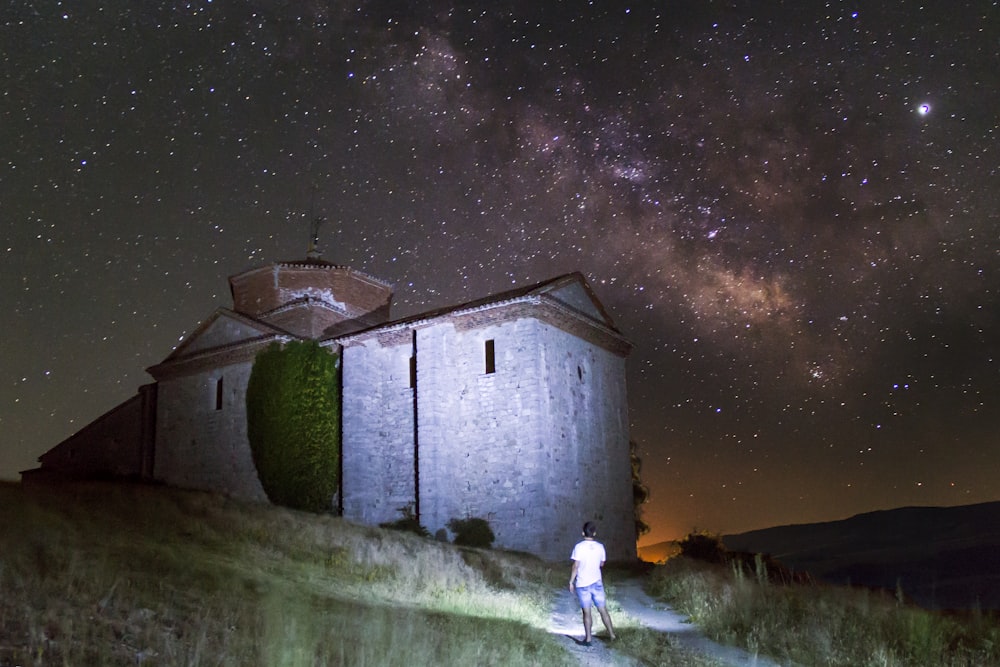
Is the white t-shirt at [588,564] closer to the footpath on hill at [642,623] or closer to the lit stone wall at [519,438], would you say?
the footpath on hill at [642,623]

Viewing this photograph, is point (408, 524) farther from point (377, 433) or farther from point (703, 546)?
point (703, 546)

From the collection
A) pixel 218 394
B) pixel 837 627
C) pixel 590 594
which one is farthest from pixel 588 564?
pixel 218 394

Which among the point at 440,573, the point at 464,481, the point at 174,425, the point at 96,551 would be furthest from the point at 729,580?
the point at 174,425

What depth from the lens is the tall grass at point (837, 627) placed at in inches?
400

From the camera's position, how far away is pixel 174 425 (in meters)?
28.4

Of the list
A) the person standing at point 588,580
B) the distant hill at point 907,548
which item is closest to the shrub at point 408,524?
the person standing at point 588,580

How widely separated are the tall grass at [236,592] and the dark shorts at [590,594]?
1.99 feet

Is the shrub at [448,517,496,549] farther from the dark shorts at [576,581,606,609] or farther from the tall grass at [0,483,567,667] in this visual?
the dark shorts at [576,581,606,609]

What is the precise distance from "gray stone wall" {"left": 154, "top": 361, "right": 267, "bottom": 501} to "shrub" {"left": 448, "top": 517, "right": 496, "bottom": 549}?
6941mm

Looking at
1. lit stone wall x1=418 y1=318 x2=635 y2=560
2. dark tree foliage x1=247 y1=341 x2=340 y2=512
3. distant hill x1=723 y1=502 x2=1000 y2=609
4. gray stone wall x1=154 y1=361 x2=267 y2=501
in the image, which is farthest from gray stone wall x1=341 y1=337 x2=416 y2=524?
distant hill x1=723 y1=502 x2=1000 y2=609

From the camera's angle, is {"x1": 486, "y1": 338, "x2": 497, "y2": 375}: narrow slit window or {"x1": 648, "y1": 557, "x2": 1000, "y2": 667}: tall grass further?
Result: {"x1": 486, "y1": 338, "x2": 497, "y2": 375}: narrow slit window

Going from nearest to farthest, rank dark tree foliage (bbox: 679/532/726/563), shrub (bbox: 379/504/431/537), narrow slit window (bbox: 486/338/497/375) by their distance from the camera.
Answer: shrub (bbox: 379/504/431/537) < narrow slit window (bbox: 486/338/497/375) < dark tree foliage (bbox: 679/532/726/563)

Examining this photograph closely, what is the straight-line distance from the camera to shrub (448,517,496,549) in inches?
870

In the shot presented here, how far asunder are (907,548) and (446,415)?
66.4m
